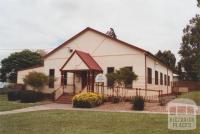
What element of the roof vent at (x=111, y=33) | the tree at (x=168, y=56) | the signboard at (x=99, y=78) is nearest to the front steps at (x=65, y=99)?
the signboard at (x=99, y=78)

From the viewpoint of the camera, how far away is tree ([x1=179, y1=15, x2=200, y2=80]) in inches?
1841

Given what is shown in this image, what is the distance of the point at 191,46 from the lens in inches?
1928

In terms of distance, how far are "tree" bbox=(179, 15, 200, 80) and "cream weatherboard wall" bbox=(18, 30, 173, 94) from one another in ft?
58.0

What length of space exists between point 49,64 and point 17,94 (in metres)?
5.02

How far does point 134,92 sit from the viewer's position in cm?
2630

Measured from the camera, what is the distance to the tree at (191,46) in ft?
153

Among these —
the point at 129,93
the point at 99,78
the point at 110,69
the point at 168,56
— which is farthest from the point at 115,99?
the point at 168,56

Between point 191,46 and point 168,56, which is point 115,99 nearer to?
point 191,46

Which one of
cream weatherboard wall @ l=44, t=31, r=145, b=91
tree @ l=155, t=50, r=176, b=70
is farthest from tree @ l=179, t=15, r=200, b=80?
cream weatherboard wall @ l=44, t=31, r=145, b=91

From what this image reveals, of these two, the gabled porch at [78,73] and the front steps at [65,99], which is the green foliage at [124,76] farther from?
the front steps at [65,99]

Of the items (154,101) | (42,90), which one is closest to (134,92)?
(154,101)

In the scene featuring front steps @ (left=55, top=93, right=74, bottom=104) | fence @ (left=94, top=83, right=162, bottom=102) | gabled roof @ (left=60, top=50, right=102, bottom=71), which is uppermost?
gabled roof @ (left=60, top=50, right=102, bottom=71)

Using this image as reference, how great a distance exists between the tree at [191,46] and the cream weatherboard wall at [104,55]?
1768 centimetres

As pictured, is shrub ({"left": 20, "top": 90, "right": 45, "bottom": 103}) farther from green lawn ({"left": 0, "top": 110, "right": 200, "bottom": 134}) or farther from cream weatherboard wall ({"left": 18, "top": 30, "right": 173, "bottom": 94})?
green lawn ({"left": 0, "top": 110, "right": 200, "bottom": 134})
